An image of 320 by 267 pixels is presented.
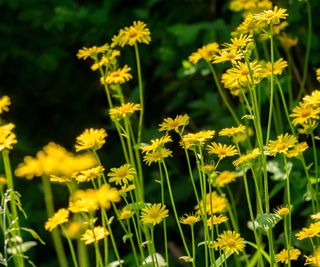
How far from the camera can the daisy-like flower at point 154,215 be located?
131 centimetres

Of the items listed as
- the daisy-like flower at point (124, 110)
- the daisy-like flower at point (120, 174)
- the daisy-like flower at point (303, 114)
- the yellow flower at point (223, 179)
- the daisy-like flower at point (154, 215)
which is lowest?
the yellow flower at point (223, 179)

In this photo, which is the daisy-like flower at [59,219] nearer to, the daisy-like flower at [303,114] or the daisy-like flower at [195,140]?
the daisy-like flower at [195,140]

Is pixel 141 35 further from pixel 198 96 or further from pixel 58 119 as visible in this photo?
pixel 58 119

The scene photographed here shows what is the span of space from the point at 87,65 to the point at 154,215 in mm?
1842

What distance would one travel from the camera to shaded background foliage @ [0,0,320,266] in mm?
2389

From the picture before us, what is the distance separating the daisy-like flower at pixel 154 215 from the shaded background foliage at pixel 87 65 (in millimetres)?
923

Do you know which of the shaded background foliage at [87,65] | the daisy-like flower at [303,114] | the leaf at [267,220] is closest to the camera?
the leaf at [267,220]

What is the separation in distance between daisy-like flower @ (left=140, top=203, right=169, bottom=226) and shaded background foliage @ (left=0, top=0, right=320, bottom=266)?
3.03 ft

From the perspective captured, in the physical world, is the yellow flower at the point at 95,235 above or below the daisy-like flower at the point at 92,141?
below

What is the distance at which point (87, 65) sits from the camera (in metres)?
3.10

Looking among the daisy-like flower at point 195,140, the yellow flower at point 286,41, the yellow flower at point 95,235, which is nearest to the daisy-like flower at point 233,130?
the daisy-like flower at point 195,140

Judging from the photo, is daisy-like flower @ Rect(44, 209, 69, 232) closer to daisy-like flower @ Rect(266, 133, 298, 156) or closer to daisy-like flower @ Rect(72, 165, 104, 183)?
daisy-like flower @ Rect(72, 165, 104, 183)

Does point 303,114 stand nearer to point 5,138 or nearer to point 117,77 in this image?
point 117,77

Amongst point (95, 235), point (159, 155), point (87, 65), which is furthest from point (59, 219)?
point (87, 65)
